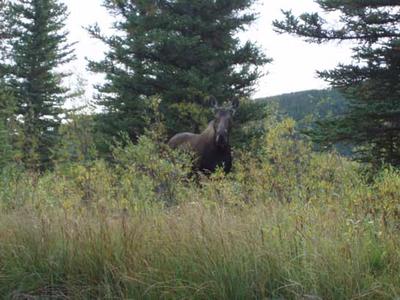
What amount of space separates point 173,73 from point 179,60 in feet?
2.31

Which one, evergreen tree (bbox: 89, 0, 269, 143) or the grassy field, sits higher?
evergreen tree (bbox: 89, 0, 269, 143)

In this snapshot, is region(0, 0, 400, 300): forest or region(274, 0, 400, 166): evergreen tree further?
region(274, 0, 400, 166): evergreen tree

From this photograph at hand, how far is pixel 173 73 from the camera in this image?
20.2 metres

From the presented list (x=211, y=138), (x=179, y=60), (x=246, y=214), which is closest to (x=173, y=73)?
(x=179, y=60)

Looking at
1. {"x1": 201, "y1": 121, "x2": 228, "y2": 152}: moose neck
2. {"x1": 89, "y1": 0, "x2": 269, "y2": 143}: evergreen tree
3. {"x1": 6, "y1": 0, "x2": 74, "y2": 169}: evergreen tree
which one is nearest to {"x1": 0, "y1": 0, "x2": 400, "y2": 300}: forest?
{"x1": 201, "y1": 121, "x2": 228, "y2": 152}: moose neck

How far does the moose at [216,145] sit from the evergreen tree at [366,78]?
2748 mm

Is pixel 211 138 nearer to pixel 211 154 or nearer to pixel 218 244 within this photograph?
pixel 211 154

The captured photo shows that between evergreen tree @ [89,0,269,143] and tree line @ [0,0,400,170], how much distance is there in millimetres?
42

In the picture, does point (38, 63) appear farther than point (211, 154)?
Yes

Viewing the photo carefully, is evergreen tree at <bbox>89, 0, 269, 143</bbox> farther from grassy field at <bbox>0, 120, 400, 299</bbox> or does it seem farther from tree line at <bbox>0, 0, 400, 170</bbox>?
grassy field at <bbox>0, 120, 400, 299</bbox>

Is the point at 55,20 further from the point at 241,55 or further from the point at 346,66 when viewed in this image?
the point at 346,66

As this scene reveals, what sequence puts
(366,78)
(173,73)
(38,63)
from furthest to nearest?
(38,63)
(173,73)
(366,78)

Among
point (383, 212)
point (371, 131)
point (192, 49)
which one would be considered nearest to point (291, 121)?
point (383, 212)

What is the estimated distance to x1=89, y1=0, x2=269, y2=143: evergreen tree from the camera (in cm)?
1970
